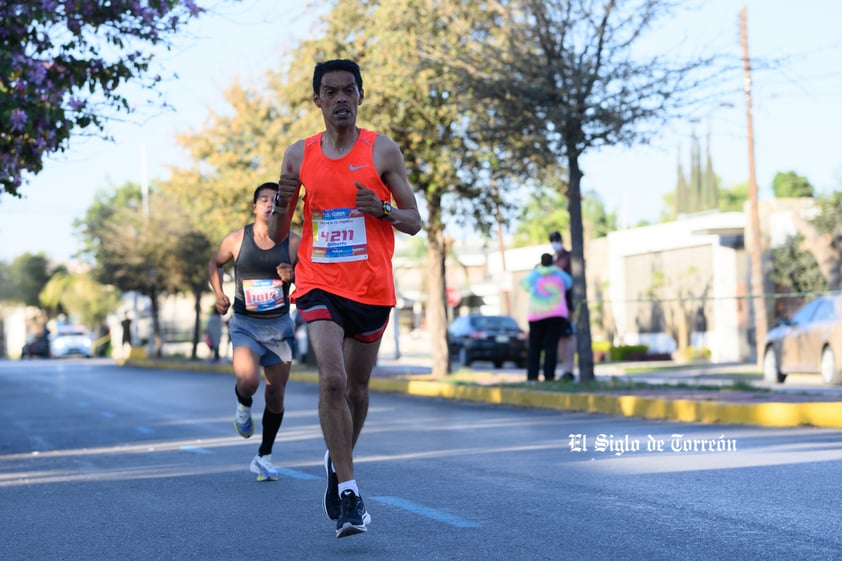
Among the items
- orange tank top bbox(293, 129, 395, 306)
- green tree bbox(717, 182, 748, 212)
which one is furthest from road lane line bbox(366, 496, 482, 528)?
green tree bbox(717, 182, 748, 212)

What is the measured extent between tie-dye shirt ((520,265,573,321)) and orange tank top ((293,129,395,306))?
12763mm

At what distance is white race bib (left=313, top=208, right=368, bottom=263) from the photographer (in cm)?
664

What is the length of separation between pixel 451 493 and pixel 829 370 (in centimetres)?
1362

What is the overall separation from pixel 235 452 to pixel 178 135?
90.6ft

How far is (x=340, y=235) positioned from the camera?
21.8 feet

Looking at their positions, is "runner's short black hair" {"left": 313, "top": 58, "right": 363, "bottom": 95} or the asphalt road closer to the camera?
the asphalt road

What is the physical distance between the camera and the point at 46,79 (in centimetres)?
1384

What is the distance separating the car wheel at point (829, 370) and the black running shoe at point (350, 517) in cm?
1539

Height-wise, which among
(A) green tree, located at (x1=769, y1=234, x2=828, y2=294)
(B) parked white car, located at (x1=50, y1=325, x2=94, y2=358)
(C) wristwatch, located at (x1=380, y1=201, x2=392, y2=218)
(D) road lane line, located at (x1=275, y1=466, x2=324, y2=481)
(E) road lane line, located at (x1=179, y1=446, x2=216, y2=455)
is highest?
(A) green tree, located at (x1=769, y1=234, x2=828, y2=294)

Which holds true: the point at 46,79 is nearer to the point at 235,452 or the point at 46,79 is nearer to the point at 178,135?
the point at 235,452

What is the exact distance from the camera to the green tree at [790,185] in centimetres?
9904

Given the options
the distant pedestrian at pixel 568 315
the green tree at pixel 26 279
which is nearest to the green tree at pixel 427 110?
the distant pedestrian at pixel 568 315

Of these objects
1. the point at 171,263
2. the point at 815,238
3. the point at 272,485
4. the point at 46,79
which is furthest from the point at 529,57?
the point at 171,263

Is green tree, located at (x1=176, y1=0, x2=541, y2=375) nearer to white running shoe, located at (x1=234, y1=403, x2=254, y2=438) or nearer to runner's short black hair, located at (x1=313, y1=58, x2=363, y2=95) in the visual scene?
white running shoe, located at (x1=234, y1=403, x2=254, y2=438)
